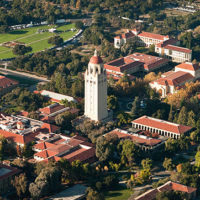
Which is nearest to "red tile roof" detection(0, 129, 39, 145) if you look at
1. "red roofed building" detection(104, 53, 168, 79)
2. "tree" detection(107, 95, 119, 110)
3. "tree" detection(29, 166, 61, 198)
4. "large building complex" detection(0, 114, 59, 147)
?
"large building complex" detection(0, 114, 59, 147)

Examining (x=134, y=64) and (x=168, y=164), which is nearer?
(x=168, y=164)

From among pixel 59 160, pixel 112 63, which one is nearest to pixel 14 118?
pixel 59 160

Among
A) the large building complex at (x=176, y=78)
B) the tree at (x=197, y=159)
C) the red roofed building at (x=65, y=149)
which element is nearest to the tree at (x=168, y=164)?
the tree at (x=197, y=159)

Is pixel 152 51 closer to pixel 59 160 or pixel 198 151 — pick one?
pixel 198 151

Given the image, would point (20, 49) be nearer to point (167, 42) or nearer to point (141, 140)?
point (167, 42)

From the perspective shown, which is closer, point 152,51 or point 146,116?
point 146,116

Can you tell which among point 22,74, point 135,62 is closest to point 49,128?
point 22,74

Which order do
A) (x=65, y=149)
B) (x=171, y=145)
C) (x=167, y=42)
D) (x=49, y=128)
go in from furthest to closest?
(x=167, y=42)
(x=49, y=128)
(x=171, y=145)
(x=65, y=149)
